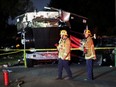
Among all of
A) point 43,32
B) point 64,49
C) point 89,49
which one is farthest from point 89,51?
point 43,32

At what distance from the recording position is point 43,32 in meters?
20.6

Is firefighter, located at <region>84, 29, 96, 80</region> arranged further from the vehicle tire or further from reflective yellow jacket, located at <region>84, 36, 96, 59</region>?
the vehicle tire

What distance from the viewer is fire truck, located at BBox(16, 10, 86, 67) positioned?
805 inches

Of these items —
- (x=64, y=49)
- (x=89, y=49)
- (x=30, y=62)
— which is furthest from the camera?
(x=30, y=62)

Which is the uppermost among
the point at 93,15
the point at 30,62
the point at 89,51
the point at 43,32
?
the point at 93,15

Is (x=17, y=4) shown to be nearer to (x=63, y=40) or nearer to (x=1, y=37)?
(x=1, y=37)

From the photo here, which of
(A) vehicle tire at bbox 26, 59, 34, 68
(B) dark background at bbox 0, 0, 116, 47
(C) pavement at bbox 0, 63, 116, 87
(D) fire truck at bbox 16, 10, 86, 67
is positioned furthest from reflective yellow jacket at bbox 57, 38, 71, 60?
(B) dark background at bbox 0, 0, 116, 47

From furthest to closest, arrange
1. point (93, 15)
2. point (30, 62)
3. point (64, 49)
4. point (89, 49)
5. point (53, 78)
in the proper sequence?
1. point (93, 15)
2. point (30, 62)
3. point (53, 78)
4. point (64, 49)
5. point (89, 49)

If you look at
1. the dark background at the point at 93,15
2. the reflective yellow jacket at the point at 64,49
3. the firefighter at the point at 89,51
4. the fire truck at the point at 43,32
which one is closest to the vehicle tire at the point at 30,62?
the fire truck at the point at 43,32

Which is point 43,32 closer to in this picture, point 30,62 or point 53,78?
point 30,62

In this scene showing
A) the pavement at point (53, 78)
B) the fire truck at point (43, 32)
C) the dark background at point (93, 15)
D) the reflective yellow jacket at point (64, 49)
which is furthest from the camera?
the dark background at point (93, 15)

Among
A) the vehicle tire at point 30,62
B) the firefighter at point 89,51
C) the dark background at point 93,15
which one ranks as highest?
the dark background at point 93,15

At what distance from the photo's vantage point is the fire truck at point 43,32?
20.4m

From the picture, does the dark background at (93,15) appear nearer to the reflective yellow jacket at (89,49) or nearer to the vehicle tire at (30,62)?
the vehicle tire at (30,62)
